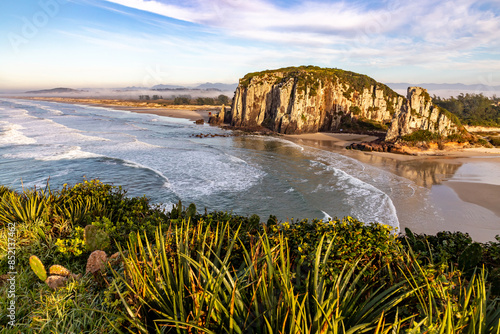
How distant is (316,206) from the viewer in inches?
630

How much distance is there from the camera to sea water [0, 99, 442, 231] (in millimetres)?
16094

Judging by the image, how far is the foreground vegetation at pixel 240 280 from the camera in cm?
265

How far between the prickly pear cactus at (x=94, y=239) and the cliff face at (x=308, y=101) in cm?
5272

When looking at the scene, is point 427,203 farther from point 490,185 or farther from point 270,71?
point 270,71

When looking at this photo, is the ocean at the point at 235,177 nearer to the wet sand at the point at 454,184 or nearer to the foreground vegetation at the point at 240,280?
the wet sand at the point at 454,184

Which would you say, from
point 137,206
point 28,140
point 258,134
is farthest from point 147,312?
point 258,134

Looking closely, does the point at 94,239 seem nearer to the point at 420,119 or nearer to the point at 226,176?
the point at 226,176

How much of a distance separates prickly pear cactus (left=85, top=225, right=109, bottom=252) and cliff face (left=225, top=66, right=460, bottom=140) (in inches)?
2076

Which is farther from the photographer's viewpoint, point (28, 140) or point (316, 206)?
point (28, 140)

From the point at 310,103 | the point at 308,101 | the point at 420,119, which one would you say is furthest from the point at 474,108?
the point at 308,101

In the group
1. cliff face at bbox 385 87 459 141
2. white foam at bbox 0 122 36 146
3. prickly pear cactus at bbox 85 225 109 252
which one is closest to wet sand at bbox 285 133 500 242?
cliff face at bbox 385 87 459 141

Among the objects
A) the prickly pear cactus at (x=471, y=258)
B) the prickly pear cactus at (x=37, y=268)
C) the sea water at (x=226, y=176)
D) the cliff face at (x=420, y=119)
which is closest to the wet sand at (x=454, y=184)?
the sea water at (x=226, y=176)

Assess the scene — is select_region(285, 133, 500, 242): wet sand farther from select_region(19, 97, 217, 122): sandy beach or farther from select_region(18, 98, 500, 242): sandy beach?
select_region(19, 97, 217, 122): sandy beach

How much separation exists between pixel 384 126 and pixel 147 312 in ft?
210
